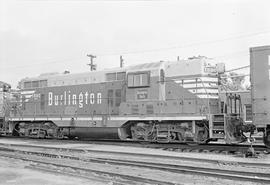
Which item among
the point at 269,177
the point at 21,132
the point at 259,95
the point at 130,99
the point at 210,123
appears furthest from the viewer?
the point at 21,132

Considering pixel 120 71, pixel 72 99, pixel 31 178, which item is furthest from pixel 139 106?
pixel 31 178

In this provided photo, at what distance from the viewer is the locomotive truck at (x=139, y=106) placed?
601 inches

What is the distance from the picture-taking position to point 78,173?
30.4ft

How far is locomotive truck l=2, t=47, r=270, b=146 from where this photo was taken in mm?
15273

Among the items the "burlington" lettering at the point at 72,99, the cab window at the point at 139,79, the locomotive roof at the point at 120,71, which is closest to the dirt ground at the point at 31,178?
the cab window at the point at 139,79

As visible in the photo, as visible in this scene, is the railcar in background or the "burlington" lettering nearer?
the railcar in background

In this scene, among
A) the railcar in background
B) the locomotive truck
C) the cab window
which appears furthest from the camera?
the cab window

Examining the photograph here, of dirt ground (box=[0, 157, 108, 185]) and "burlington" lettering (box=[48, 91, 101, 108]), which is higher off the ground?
"burlington" lettering (box=[48, 91, 101, 108])

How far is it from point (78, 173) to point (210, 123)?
688 cm

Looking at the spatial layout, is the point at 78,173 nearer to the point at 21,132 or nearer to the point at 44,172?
the point at 44,172

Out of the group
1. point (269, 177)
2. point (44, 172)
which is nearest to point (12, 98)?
point (44, 172)

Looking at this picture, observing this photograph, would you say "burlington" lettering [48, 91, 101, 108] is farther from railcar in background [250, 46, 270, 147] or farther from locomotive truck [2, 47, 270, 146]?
railcar in background [250, 46, 270, 147]

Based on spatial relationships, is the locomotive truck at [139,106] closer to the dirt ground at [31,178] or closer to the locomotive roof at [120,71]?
the locomotive roof at [120,71]

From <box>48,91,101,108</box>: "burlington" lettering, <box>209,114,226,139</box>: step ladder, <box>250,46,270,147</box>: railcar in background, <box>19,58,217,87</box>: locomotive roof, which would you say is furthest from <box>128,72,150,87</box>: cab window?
<box>250,46,270,147</box>: railcar in background
